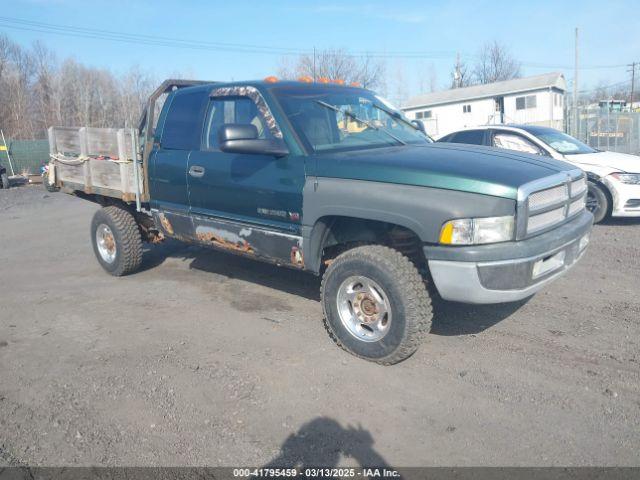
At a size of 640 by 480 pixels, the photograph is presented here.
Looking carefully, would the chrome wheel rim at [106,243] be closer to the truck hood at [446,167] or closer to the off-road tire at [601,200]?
the truck hood at [446,167]

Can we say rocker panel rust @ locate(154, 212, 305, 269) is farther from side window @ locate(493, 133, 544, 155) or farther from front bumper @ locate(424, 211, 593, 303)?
side window @ locate(493, 133, 544, 155)

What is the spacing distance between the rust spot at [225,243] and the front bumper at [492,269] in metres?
1.77

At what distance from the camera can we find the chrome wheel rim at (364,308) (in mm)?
3865

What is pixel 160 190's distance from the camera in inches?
216

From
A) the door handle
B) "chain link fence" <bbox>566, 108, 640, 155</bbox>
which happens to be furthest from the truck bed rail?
"chain link fence" <bbox>566, 108, 640, 155</bbox>

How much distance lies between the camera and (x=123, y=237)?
20.5ft

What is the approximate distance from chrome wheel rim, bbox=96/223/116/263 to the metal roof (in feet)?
112

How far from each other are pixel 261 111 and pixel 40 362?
2656 millimetres

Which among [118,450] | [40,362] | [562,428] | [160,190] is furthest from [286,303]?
[562,428]

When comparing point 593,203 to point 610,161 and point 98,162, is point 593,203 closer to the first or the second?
point 610,161

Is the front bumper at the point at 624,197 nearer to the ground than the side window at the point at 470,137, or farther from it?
nearer to the ground

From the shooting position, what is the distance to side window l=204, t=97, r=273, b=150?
15.1ft

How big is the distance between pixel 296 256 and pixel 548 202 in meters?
1.90

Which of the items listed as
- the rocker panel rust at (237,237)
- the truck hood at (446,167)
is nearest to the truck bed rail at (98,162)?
the rocker panel rust at (237,237)
